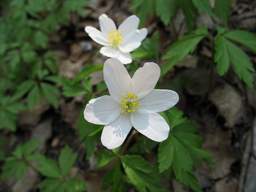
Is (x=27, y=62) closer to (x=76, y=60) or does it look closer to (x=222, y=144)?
(x=76, y=60)

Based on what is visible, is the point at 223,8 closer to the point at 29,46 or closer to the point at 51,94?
the point at 51,94

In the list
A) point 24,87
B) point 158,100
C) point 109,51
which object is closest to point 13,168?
point 24,87

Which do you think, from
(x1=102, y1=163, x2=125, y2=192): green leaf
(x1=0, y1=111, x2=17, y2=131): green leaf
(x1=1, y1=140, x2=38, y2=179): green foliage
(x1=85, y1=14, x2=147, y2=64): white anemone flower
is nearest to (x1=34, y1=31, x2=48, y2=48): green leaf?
(x1=0, y1=111, x2=17, y2=131): green leaf

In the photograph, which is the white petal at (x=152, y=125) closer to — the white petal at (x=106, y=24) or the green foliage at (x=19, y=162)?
the white petal at (x=106, y=24)

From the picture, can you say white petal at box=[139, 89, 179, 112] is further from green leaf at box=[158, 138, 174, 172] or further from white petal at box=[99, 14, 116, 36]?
white petal at box=[99, 14, 116, 36]

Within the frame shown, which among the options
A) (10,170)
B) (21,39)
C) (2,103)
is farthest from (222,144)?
(21,39)

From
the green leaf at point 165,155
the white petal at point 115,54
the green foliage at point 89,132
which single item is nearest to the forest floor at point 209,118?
the green leaf at point 165,155

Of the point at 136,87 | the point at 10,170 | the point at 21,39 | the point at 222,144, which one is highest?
the point at 136,87
